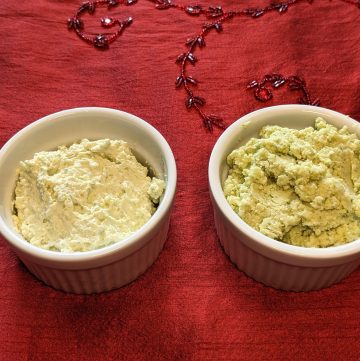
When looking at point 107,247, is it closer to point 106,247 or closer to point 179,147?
point 106,247

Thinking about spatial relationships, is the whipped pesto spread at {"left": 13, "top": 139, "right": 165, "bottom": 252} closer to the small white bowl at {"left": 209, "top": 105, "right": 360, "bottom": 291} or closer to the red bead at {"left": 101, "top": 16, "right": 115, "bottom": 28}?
the small white bowl at {"left": 209, "top": 105, "right": 360, "bottom": 291}

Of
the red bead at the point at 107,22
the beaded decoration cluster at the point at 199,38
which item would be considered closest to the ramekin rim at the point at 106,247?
the beaded decoration cluster at the point at 199,38

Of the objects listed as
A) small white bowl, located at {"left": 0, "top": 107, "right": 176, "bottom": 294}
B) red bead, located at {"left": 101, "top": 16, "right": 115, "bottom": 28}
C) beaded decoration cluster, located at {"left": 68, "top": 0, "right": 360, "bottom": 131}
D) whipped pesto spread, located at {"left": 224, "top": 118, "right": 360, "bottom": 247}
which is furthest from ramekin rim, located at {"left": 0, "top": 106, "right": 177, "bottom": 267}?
red bead, located at {"left": 101, "top": 16, "right": 115, "bottom": 28}

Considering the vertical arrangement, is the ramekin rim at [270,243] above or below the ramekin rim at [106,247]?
above

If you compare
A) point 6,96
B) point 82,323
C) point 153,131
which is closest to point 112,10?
point 6,96

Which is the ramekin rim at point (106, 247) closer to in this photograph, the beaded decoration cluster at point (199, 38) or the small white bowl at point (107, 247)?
the small white bowl at point (107, 247)

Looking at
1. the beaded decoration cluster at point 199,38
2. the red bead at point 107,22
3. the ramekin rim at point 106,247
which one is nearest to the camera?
the ramekin rim at point 106,247
